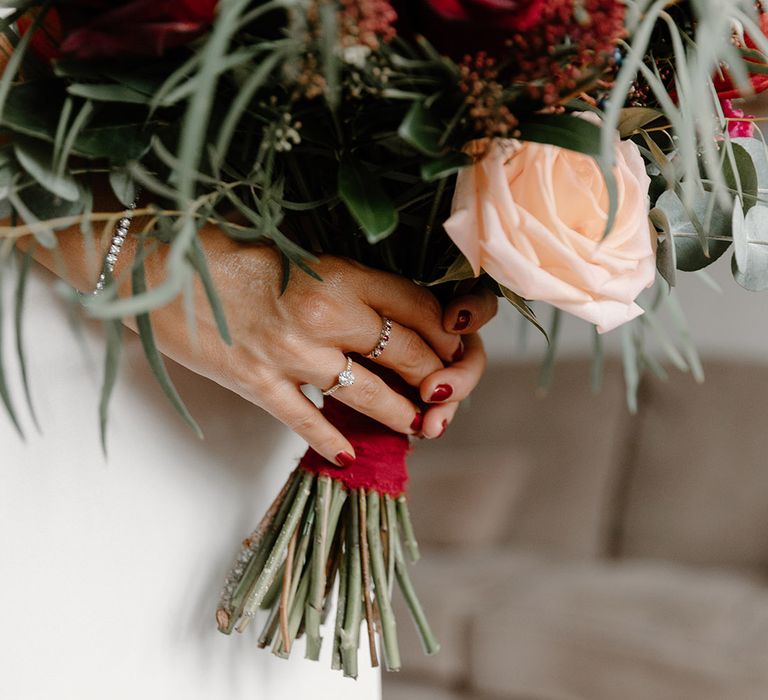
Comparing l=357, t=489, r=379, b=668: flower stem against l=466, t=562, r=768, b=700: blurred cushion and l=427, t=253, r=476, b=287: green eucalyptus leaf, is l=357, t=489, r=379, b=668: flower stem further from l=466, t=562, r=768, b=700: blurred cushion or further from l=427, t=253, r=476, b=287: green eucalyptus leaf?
l=466, t=562, r=768, b=700: blurred cushion

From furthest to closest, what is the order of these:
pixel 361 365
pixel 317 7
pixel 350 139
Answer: pixel 361 365 → pixel 350 139 → pixel 317 7

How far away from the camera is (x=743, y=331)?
2.53 metres

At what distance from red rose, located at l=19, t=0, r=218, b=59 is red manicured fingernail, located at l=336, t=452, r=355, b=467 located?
298mm

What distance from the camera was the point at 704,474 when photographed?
2.25m

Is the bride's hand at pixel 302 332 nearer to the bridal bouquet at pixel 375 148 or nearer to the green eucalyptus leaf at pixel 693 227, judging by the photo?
the bridal bouquet at pixel 375 148

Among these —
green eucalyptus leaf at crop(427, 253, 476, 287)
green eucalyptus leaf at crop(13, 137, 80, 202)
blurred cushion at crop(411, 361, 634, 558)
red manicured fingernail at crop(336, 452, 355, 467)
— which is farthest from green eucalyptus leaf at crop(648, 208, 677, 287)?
blurred cushion at crop(411, 361, 634, 558)

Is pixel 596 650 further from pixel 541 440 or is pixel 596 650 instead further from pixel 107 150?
pixel 107 150

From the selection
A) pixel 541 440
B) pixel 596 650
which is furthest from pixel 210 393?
pixel 541 440

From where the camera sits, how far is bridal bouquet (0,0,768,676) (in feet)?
1.21

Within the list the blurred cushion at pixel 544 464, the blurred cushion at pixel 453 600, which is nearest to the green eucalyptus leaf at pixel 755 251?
the blurred cushion at pixel 453 600

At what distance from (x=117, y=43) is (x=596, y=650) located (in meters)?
1.78

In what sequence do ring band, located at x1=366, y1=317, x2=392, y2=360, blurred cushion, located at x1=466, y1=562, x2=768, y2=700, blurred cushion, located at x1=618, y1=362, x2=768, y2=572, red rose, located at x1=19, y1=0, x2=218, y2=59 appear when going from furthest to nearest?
blurred cushion, located at x1=618, y1=362, x2=768, y2=572
blurred cushion, located at x1=466, y1=562, x2=768, y2=700
ring band, located at x1=366, y1=317, x2=392, y2=360
red rose, located at x1=19, y1=0, x2=218, y2=59

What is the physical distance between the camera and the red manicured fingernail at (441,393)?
64 cm

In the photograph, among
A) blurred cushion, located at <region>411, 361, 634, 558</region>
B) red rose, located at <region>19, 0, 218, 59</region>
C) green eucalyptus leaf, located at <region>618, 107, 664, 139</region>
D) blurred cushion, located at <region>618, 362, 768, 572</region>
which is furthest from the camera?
blurred cushion, located at <region>411, 361, 634, 558</region>
